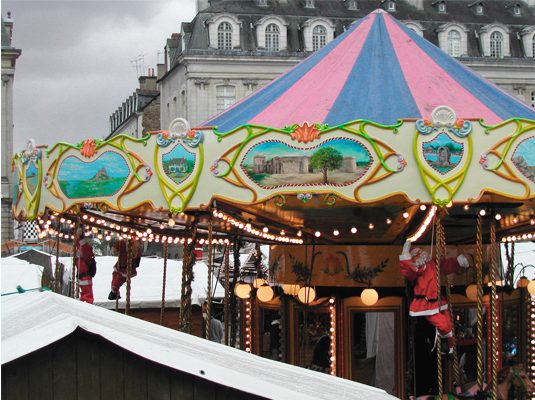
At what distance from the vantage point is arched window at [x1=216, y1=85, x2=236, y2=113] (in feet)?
163

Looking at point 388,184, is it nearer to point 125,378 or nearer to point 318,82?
point 318,82

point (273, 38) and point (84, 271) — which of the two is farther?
point (273, 38)

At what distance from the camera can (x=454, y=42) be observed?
168ft

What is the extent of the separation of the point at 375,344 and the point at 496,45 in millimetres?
41094

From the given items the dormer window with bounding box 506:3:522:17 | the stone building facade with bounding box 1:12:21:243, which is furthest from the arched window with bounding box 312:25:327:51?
the stone building facade with bounding box 1:12:21:243

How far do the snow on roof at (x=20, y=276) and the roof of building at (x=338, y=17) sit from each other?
29195 mm

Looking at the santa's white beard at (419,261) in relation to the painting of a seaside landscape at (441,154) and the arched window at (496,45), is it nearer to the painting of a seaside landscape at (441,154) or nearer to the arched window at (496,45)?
the painting of a seaside landscape at (441,154)

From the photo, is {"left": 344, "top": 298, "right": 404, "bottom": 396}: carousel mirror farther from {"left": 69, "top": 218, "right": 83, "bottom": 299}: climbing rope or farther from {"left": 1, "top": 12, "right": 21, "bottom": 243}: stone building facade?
{"left": 1, "top": 12, "right": 21, "bottom": 243}: stone building facade

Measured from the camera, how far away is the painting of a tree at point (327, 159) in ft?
32.9

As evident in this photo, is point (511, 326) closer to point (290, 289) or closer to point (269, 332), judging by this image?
point (290, 289)

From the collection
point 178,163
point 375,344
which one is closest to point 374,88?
point 178,163

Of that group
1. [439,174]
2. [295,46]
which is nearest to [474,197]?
[439,174]

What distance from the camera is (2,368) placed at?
5340 millimetres

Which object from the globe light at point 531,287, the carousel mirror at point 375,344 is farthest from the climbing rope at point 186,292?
the globe light at point 531,287
